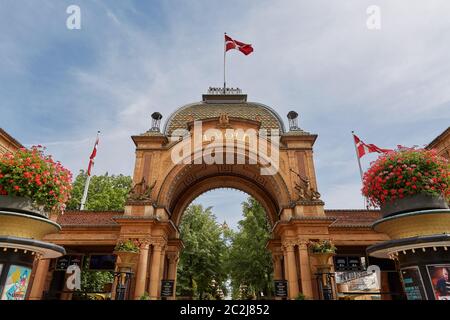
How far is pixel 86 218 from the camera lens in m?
21.7

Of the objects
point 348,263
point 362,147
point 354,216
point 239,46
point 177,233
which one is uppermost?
point 239,46

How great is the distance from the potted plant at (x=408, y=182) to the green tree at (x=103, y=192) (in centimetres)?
3301

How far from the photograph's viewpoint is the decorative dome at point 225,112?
24.0 meters

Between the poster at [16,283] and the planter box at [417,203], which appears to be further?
the planter box at [417,203]

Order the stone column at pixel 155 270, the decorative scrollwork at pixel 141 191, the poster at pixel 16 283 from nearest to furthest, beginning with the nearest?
the poster at pixel 16 283 < the stone column at pixel 155 270 < the decorative scrollwork at pixel 141 191

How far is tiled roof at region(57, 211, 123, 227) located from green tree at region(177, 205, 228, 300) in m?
16.1

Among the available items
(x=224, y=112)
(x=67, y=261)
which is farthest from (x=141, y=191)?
(x=224, y=112)

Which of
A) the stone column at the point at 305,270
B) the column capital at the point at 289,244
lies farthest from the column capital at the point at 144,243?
the stone column at the point at 305,270

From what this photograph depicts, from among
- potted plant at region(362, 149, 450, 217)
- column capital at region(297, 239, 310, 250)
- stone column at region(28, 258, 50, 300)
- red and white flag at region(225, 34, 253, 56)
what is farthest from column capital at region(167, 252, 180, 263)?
potted plant at region(362, 149, 450, 217)

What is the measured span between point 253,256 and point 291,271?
50.1ft

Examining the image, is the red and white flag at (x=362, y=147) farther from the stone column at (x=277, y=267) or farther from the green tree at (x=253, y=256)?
the green tree at (x=253, y=256)

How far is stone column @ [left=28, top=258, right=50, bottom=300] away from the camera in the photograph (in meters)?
18.9

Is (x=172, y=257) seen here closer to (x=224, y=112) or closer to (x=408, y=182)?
(x=224, y=112)
